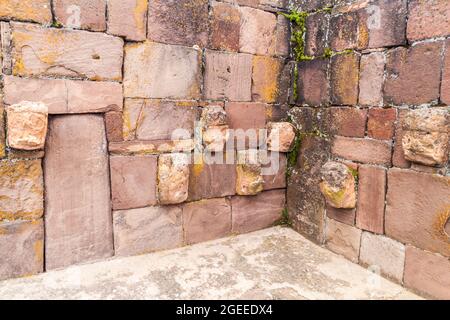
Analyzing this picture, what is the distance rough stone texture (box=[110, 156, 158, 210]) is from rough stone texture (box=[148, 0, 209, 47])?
47.9 inches

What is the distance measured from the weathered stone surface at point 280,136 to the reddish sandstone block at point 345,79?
0.61 m

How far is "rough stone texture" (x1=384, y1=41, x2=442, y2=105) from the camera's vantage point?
2.70m

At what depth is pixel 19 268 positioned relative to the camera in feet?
9.56

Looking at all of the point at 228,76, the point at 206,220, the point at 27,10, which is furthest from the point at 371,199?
the point at 27,10

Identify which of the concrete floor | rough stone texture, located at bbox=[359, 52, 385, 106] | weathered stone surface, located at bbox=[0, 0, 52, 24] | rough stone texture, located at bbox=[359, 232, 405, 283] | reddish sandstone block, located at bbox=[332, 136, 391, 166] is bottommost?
the concrete floor

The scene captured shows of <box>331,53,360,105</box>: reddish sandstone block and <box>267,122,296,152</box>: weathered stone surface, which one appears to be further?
<box>267,122,296,152</box>: weathered stone surface

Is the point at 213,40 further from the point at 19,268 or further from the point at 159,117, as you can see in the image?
the point at 19,268

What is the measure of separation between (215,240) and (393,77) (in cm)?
248

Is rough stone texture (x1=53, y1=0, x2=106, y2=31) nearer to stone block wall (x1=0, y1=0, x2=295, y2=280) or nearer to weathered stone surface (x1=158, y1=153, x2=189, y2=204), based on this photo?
stone block wall (x1=0, y1=0, x2=295, y2=280)

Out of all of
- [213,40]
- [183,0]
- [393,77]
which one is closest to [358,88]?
[393,77]

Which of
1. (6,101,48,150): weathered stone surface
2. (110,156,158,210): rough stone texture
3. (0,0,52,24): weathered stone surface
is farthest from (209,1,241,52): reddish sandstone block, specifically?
(6,101,48,150): weathered stone surface

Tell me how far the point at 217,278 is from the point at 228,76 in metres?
2.11

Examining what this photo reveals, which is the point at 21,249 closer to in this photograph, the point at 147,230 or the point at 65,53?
the point at 147,230
